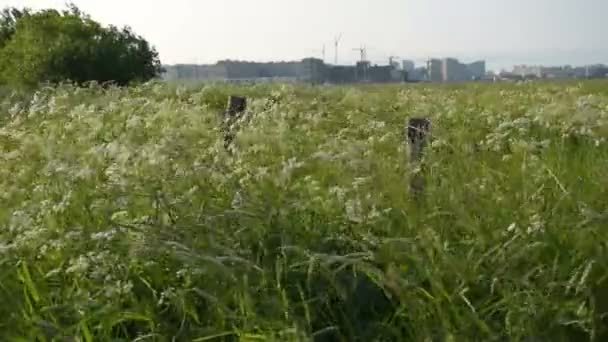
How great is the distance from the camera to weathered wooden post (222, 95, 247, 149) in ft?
18.9

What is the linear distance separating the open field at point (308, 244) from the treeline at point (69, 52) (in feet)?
61.4

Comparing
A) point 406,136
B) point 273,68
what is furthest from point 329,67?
point 406,136

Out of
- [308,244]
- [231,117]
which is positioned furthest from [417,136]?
[231,117]

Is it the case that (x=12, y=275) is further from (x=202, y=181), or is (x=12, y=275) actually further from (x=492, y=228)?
(x=492, y=228)

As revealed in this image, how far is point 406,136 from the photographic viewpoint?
5.14 meters

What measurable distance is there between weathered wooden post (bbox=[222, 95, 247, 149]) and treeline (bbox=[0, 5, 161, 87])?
16.1 metres

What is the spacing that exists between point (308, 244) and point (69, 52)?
20.9m

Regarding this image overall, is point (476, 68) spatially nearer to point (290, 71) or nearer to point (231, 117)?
point (290, 71)

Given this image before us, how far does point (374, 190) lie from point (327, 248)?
0.61 m

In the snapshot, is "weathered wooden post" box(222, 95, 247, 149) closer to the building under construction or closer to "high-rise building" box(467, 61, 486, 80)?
the building under construction

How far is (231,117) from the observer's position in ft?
21.3

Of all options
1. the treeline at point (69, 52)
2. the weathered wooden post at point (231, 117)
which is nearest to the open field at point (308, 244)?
the weathered wooden post at point (231, 117)

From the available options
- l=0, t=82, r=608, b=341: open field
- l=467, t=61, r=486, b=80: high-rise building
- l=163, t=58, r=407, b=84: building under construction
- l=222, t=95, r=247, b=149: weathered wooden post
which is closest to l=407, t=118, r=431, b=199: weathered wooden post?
l=0, t=82, r=608, b=341: open field

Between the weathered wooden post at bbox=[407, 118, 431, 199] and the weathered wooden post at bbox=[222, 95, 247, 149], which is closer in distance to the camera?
the weathered wooden post at bbox=[407, 118, 431, 199]
